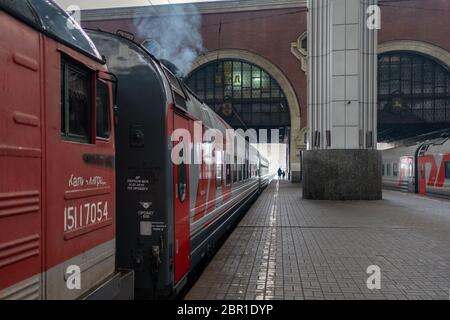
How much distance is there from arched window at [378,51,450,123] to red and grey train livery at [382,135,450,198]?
8535mm

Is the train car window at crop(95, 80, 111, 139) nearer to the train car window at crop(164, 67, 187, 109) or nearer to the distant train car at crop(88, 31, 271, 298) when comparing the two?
the distant train car at crop(88, 31, 271, 298)

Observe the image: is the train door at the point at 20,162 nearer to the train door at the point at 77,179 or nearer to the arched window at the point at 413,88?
the train door at the point at 77,179

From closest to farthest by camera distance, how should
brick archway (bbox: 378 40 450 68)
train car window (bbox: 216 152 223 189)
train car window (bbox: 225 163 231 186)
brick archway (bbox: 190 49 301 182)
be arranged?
train car window (bbox: 216 152 223 189) < train car window (bbox: 225 163 231 186) < brick archway (bbox: 378 40 450 68) < brick archway (bbox: 190 49 301 182)

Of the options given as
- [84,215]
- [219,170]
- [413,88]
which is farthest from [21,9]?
[413,88]

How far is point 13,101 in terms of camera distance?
2441 mm

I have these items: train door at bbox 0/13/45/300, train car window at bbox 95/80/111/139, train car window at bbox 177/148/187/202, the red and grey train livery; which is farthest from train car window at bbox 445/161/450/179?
train door at bbox 0/13/45/300

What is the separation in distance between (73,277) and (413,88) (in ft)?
124

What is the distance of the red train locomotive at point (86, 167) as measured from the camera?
2482 mm

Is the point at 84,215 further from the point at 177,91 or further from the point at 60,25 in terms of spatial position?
the point at 177,91

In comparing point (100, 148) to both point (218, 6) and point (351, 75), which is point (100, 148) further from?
point (218, 6)

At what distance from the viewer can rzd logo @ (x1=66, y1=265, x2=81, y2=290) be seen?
3021 mm

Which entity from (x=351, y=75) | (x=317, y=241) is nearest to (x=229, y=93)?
(x=351, y=75)
